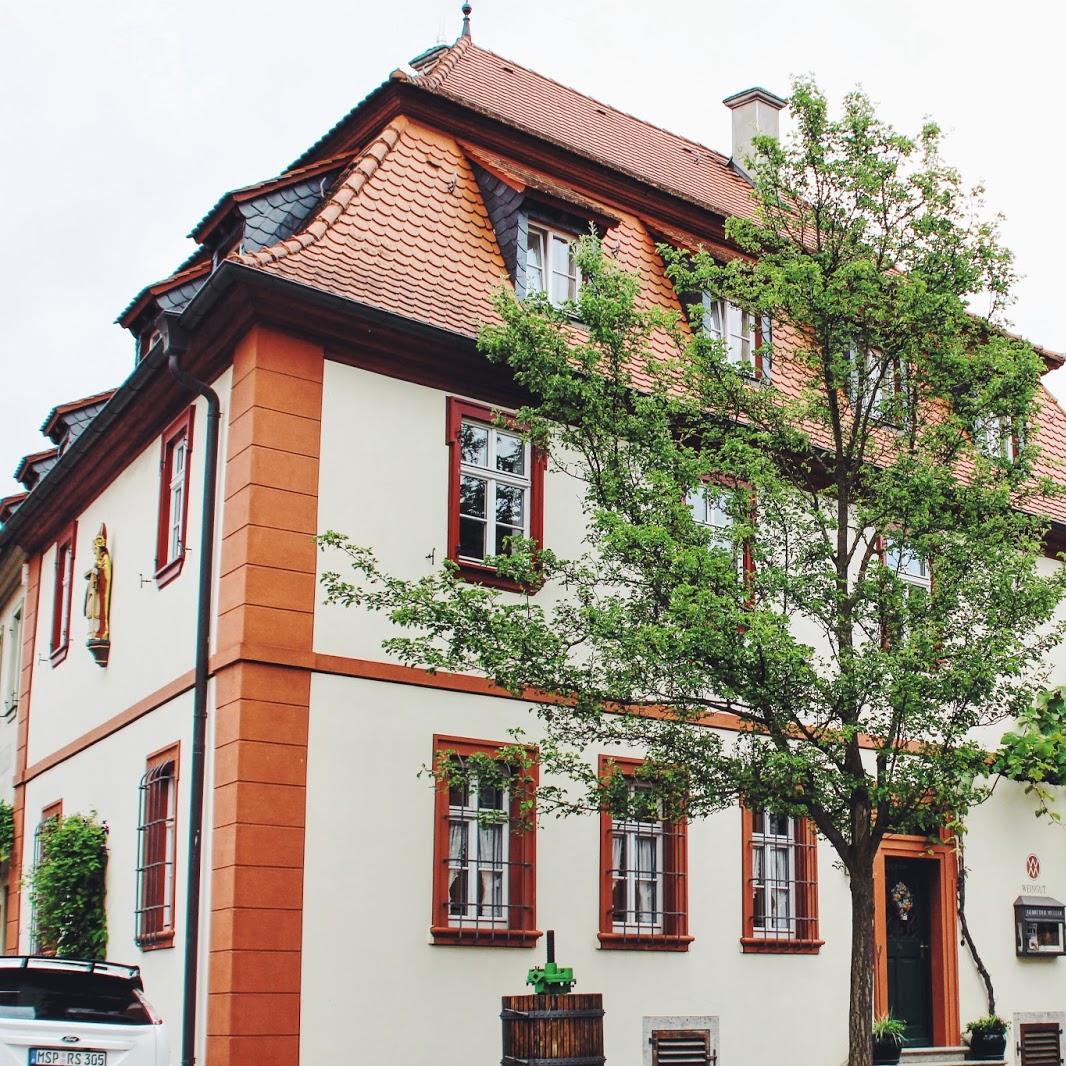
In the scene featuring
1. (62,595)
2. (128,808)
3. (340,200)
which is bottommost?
(128,808)

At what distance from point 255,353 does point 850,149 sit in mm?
5361

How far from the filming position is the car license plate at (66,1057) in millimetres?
10188

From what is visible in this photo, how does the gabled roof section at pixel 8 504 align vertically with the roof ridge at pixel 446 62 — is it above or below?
below

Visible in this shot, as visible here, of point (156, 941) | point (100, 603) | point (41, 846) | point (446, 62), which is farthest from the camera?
point (446, 62)

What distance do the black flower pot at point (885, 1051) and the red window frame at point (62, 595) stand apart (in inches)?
407

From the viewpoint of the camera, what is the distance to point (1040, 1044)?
19109mm

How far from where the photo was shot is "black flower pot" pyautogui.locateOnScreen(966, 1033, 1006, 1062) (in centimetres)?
1812

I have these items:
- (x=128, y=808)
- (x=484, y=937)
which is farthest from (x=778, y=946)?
(x=128, y=808)

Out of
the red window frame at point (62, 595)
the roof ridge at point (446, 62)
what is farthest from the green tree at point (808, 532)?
the red window frame at point (62, 595)

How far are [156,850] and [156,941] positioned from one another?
97 centimetres

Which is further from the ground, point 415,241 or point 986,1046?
point 415,241

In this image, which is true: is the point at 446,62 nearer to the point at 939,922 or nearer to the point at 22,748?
the point at 22,748

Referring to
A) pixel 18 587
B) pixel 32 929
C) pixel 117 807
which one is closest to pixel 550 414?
pixel 117 807

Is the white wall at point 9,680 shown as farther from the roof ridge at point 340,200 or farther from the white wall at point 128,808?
the roof ridge at point 340,200
